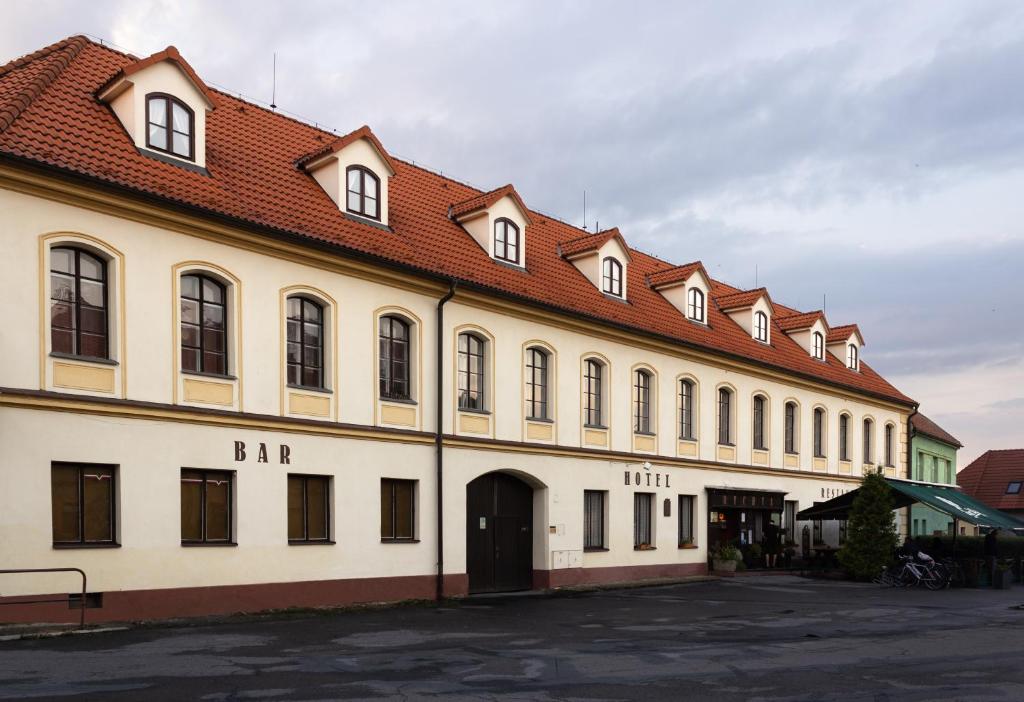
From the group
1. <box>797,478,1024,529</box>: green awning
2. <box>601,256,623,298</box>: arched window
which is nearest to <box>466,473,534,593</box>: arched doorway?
<box>601,256,623,298</box>: arched window

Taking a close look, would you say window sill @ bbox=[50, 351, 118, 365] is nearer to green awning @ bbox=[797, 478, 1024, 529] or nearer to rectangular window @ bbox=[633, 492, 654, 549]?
rectangular window @ bbox=[633, 492, 654, 549]

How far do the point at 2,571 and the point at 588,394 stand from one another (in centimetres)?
1614

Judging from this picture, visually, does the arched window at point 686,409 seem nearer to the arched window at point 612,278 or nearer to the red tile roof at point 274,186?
the red tile roof at point 274,186

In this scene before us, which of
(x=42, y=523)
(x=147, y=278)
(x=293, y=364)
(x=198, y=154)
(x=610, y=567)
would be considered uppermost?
(x=198, y=154)

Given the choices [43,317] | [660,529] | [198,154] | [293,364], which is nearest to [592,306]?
[660,529]

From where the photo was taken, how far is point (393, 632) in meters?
16.5

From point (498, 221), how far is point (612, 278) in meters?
5.14

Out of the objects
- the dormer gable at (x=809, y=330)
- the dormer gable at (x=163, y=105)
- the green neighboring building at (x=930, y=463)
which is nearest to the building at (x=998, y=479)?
the green neighboring building at (x=930, y=463)

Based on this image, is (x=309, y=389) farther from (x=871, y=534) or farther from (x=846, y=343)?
(x=846, y=343)

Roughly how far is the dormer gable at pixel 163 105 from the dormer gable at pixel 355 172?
11.2 ft

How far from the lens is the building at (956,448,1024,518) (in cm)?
6525

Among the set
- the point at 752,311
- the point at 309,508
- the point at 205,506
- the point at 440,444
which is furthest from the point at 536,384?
the point at 752,311

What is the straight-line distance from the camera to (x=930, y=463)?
170 ft

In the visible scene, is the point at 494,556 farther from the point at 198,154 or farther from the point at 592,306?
the point at 198,154
